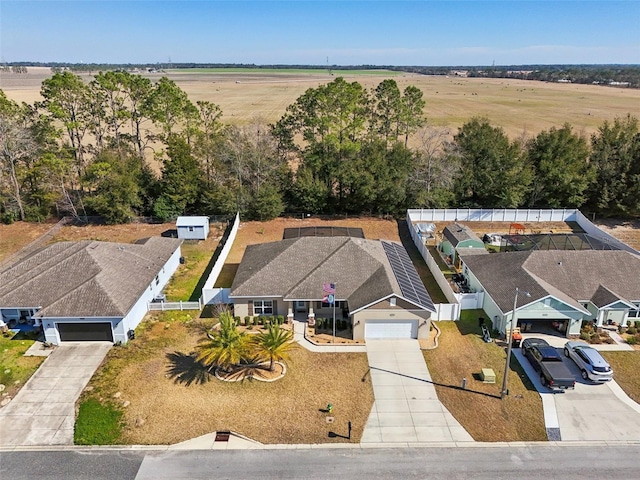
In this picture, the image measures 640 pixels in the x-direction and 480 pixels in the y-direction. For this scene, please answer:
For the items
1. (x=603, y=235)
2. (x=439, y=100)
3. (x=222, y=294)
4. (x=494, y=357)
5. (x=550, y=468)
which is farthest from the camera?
(x=439, y=100)

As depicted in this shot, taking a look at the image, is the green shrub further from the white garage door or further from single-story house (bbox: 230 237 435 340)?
the white garage door

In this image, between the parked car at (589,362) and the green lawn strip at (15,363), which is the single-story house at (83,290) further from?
the parked car at (589,362)

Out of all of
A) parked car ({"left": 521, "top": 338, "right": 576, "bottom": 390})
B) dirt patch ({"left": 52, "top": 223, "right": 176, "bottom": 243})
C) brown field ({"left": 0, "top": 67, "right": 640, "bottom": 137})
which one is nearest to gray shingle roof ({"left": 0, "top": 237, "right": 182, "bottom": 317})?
dirt patch ({"left": 52, "top": 223, "right": 176, "bottom": 243})

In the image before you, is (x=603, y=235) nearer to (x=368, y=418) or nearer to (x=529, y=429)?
(x=529, y=429)

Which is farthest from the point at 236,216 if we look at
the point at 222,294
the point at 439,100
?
the point at 439,100

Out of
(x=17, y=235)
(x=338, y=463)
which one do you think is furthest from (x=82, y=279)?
(x=17, y=235)
